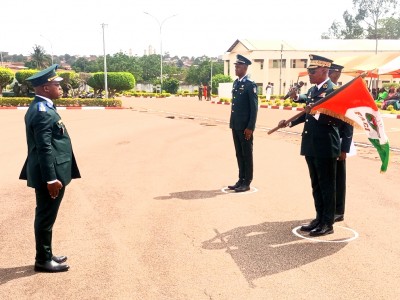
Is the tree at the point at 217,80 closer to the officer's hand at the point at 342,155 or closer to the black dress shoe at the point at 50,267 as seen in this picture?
the officer's hand at the point at 342,155

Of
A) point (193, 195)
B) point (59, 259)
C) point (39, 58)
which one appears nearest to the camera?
point (59, 259)

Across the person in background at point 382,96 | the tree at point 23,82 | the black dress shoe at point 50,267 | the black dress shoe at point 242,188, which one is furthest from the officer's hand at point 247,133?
the tree at point 23,82

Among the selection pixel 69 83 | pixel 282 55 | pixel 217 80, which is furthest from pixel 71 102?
pixel 282 55

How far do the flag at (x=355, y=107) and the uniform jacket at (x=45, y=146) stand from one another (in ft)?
8.59

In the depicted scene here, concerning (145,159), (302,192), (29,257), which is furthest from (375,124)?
(145,159)

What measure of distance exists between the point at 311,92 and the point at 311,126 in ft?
1.41

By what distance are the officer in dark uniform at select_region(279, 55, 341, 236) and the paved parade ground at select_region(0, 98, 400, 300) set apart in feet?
0.80

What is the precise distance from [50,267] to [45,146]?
1096 mm

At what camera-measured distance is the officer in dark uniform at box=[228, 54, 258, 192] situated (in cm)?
682

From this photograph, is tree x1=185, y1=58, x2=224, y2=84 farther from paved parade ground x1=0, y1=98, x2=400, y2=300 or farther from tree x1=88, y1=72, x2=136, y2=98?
paved parade ground x1=0, y1=98, x2=400, y2=300

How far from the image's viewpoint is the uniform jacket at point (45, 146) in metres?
3.85

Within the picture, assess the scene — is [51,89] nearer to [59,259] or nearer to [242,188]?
[59,259]

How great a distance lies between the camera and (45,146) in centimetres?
385

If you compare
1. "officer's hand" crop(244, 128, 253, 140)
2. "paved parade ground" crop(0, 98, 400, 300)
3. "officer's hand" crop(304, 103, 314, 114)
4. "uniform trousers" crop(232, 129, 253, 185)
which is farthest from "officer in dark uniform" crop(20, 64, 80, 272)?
"uniform trousers" crop(232, 129, 253, 185)
